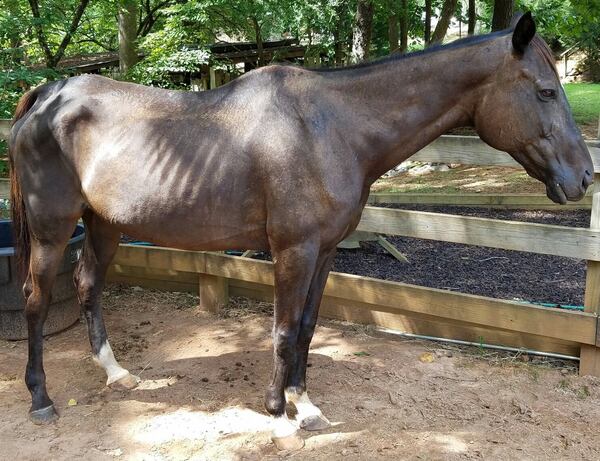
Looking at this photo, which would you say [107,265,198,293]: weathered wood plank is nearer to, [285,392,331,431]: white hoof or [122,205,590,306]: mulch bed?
[122,205,590,306]: mulch bed

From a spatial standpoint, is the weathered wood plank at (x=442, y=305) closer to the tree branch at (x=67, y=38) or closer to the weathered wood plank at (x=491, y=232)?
the weathered wood plank at (x=491, y=232)

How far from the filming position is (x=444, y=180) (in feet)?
29.0

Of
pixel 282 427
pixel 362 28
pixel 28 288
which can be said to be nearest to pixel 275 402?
pixel 282 427

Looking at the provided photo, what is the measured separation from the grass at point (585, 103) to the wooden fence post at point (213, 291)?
9.45m

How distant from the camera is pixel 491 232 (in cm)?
357

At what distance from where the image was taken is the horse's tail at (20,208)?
3203 mm

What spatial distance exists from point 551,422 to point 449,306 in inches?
37.6

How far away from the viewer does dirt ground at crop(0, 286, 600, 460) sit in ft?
9.20

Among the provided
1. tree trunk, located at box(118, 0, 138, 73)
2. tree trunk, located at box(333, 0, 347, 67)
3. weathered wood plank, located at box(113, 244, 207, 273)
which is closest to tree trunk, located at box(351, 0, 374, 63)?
tree trunk, located at box(333, 0, 347, 67)

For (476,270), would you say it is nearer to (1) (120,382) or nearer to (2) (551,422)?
(2) (551,422)

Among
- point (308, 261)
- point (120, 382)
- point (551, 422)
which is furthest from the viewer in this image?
point (120, 382)

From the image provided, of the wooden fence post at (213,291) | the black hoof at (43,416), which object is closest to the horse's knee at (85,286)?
the black hoof at (43,416)

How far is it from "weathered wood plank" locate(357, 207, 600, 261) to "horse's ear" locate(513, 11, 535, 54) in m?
1.29

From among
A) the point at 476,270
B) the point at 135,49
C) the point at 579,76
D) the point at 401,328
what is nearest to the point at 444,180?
the point at 476,270
